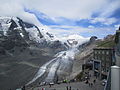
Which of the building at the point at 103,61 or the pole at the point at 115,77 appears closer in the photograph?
the pole at the point at 115,77

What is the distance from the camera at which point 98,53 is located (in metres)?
66.9

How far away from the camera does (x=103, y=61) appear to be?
63188 millimetres

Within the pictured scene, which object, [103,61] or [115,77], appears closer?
[115,77]

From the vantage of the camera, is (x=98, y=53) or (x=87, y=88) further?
(x=98, y=53)

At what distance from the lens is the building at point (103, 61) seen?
60.0 meters

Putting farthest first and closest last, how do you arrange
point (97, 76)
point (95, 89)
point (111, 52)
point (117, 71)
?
point (97, 76) < point (111, 52) < point (95, 89) < point (117, 71)

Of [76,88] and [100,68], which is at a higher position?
[100,68]

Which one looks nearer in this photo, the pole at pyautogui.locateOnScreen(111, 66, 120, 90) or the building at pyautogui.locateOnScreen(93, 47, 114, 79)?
the pole at pyautogui.locateOnScreen(111, 66, 120, 90)

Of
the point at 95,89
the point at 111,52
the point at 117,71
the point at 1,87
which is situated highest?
the point at 111,52

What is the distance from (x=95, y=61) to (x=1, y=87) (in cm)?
5323

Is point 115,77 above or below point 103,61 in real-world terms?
below

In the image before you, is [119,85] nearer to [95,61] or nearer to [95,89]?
[95,89]

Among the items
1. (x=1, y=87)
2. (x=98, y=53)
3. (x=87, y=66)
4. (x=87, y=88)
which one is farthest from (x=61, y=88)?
(x=1, y=87)

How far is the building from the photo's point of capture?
5998 centimetres
